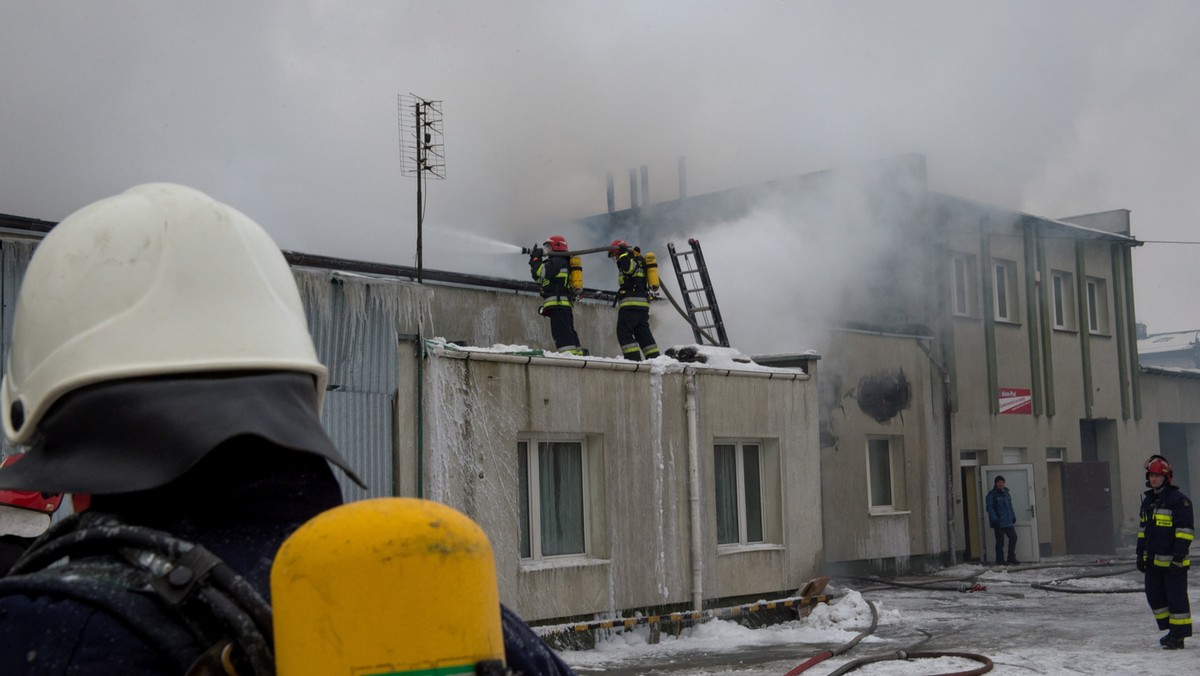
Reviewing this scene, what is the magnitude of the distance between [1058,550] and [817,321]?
770 cm

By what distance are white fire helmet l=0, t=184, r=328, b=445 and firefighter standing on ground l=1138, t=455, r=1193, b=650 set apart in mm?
11181

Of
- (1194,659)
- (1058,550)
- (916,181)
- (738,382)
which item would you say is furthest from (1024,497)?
(1194,659)

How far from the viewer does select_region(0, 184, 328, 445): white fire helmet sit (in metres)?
1.33

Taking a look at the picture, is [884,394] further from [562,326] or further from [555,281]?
[555,281]

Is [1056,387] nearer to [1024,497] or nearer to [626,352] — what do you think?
[1024,497]

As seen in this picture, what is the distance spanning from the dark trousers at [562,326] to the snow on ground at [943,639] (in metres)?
3.27

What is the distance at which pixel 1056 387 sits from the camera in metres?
24.9

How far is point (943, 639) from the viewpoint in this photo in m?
12.2

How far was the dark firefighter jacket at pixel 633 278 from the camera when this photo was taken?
14484mm

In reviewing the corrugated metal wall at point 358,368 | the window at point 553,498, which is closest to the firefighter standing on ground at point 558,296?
the window at point 553,498

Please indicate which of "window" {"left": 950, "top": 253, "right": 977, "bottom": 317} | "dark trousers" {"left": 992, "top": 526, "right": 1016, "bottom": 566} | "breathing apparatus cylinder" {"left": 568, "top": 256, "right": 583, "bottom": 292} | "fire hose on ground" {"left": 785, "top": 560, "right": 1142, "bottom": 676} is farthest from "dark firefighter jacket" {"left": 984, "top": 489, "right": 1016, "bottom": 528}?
"breathing apparatus cylinder" {"left": 568, "top": 256, "right": 583, "bottom": 292}

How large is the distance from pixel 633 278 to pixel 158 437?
1332 cm

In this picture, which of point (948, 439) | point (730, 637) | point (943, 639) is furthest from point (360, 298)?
point (948, 439)

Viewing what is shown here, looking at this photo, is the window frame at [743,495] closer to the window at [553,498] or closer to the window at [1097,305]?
the window at [553,498]
